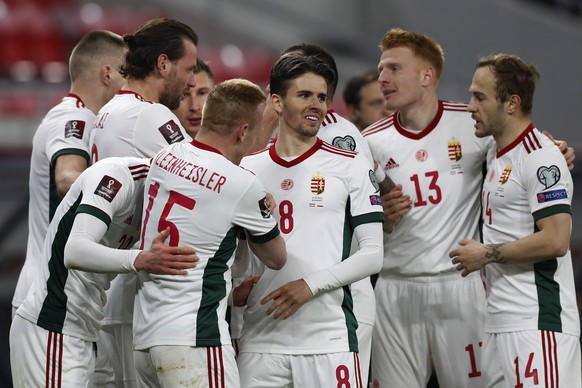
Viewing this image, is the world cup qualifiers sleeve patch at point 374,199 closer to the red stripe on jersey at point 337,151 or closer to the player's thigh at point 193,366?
the red stripe on jersey at point 337,151

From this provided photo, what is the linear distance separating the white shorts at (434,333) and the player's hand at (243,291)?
4.00 feet

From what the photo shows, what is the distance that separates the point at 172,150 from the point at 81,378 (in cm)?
132

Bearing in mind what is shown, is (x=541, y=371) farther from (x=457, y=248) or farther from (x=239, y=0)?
(x=239, y=0)

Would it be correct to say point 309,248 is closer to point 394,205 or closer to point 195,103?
point 394,205

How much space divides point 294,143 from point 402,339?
1570mm

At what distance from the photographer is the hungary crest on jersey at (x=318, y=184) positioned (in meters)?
5.62

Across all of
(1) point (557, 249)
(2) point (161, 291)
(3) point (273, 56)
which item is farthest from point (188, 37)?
(3) point (273, 56)

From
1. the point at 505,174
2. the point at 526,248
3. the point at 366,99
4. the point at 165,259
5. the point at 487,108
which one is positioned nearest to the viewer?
the point at 165,259

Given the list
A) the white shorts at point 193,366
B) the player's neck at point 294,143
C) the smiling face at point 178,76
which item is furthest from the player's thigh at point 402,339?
the smiling face at point 178,76

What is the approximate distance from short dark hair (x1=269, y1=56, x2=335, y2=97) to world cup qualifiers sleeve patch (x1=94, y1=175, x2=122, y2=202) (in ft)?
3.68

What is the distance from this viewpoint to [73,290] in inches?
212

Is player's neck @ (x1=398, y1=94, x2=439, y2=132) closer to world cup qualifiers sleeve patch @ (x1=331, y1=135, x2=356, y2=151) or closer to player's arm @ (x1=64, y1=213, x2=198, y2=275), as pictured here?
world cup qualifiers sleeve patch @ (x1=331, y1=135, x2=356, y2=151)

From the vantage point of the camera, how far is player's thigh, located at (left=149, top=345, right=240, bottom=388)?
5.02m

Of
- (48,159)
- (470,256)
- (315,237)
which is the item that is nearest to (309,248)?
(315,237)
